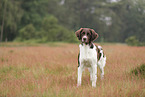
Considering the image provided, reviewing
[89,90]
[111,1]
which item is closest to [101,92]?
[89,90]

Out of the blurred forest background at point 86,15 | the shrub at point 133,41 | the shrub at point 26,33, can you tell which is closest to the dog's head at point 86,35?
the shrub at point 133,41

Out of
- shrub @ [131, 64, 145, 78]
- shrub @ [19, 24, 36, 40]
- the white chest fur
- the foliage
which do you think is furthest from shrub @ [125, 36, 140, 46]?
shrub @ [19, 24, 36, 40]

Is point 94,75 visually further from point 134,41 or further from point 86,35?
point 134,41

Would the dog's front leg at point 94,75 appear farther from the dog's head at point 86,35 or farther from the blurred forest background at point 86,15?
the blurred forest background at point 86,15

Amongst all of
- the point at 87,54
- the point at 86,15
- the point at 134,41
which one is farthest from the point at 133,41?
the point at 86,15

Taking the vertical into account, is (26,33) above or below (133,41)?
below

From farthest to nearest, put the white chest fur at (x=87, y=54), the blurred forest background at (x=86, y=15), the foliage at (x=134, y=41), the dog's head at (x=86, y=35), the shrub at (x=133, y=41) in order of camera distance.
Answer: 1. the blurred forest background at (x=86, y=15)
2. the shrub at (x=133, y=41)
3. the foliage at (x=134, y=41)
4. the white chest fur at (x=87, y=54)
5. the dog's head at (x=86, y=35)

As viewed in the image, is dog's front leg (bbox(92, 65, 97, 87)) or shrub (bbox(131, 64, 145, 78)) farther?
shrub (bbox(131, 64, 145, 78))

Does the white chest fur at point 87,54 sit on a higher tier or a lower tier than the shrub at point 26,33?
higher

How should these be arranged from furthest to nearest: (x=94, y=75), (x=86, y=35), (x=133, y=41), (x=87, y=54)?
1. (x=133, y=41)
2. (x=94, y=75)
3. (x=87, y=54)
4. (x=86, y=35)

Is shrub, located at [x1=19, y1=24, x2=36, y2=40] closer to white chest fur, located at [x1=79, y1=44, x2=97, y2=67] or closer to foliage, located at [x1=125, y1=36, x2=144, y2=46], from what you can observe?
foliage, located at [x1=125, y1=36, x2=144, y2=46]

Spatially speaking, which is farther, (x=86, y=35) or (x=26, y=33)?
(x=26, y=33)

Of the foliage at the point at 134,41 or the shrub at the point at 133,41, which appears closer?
the foliage at the point at 134,41

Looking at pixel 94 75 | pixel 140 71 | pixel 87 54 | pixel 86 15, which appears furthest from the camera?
pixel 86 15
